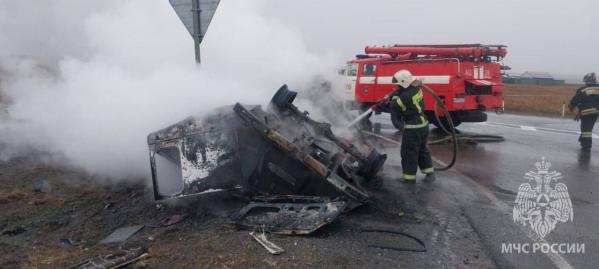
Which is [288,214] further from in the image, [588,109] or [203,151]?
[588,109]

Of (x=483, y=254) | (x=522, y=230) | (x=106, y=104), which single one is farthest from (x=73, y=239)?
(x=522, y=230)

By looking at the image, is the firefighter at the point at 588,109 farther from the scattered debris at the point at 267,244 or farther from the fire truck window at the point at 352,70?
the scattered debris at the point at 267,244

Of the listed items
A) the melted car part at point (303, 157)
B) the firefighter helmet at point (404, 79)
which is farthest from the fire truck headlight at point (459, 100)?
the melted car part at point (303, 157)

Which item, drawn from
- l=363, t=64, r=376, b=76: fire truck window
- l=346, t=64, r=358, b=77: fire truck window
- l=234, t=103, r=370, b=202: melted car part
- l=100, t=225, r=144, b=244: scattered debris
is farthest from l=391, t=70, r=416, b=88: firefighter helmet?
l=346, t=64, r=358, b=77: fire truck window

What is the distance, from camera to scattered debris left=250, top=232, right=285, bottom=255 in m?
3.63

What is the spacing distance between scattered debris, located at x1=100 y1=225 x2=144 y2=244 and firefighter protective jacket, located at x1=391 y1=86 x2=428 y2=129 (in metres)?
3.63

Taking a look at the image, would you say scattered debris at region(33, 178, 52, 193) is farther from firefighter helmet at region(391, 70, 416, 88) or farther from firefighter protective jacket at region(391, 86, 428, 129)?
firefighter helmet at region(391, 70, 416, 88)

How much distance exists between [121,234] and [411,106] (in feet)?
12.9

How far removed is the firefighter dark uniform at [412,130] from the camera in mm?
6183

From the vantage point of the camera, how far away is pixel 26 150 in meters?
7.92

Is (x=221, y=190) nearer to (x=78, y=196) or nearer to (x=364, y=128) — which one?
(x=78, y=196)

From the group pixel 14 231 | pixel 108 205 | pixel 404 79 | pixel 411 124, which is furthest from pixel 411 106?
pixel 14 231

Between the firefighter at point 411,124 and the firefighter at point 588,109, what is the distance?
195 inches

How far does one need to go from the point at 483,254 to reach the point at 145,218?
342 centimetres
